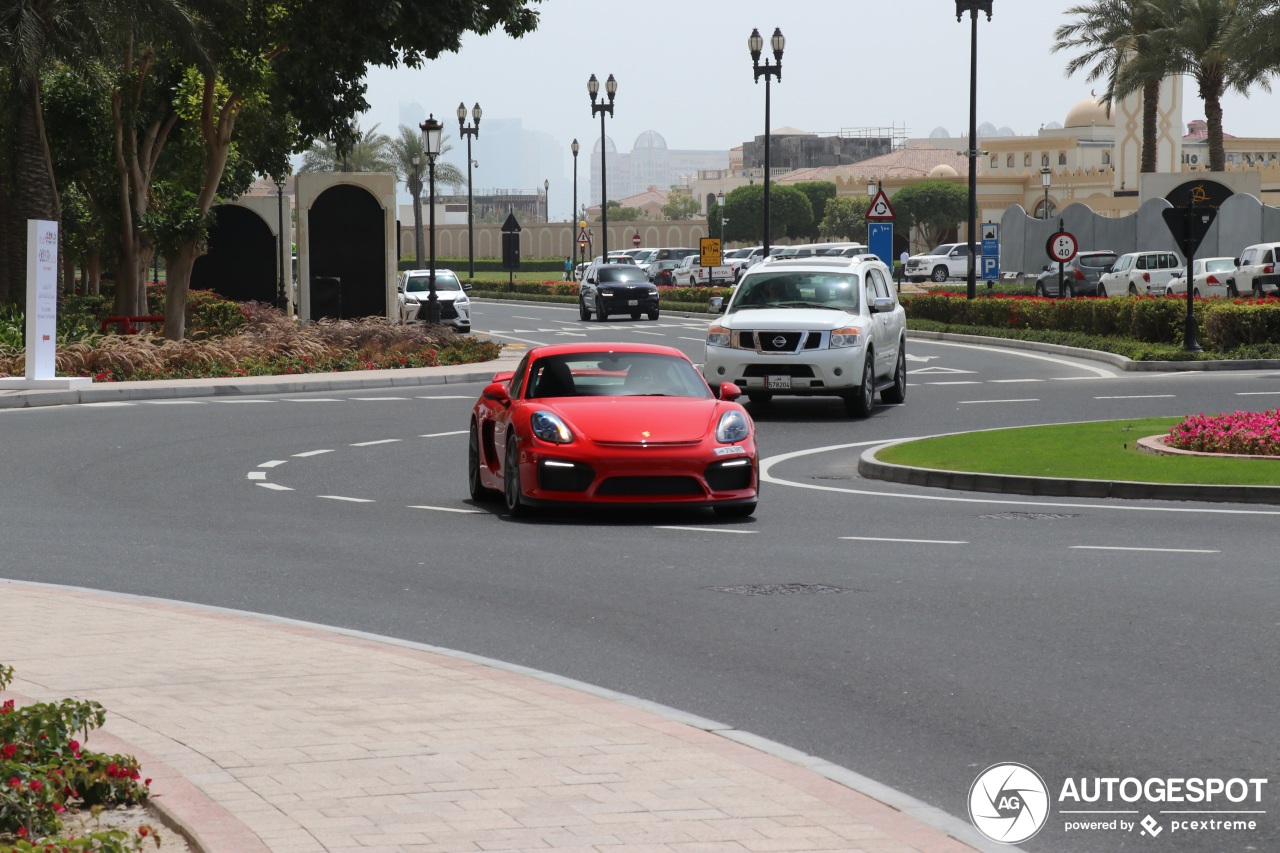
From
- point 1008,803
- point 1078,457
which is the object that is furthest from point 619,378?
point 1008,803

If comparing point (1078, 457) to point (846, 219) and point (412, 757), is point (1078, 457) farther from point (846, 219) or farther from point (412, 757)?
point (846, 219)

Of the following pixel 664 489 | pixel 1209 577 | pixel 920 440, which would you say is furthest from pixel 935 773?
pixel 920 440

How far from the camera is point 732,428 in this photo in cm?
1312

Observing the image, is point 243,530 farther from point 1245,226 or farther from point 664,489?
point 1245,226

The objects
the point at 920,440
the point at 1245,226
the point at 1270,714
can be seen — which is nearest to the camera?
the point at 1270,714

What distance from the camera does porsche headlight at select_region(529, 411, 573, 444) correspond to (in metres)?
12.9

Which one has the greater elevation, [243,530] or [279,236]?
[279,236]

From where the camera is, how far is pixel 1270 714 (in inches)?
267

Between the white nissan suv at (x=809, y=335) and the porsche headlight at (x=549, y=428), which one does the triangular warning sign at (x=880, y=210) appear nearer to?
the white nissan suv at (x=809, y=335)

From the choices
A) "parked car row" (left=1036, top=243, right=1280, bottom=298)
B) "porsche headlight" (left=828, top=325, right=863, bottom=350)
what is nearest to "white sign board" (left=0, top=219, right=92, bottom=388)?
"porsche headlight" (left=828, top=325, right=863, bottom=350)

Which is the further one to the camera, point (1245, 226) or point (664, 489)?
point (1245, 226)

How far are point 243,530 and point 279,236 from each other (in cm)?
3582

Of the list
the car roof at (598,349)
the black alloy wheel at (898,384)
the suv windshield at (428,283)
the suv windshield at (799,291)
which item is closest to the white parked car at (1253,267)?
the suv windshield at (428,283)

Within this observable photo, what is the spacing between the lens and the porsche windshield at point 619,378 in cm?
1382
